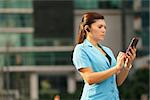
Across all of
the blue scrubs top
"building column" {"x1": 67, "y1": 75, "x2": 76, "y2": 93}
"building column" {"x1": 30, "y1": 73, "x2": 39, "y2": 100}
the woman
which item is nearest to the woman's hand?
the woman

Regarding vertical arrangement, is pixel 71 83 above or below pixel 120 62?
below

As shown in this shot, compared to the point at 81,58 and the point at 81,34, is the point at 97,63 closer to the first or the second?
the point at 81,58

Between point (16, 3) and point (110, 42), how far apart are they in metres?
9.17

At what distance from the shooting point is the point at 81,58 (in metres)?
3.37

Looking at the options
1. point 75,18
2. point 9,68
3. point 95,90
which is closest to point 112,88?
point 95,90

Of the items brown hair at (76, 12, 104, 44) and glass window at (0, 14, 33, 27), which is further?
glass window at (0, 14, 33, 27)

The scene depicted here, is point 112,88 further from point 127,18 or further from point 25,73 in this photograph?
point 127,18

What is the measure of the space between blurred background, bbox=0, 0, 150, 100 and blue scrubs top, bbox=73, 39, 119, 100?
4106 cm

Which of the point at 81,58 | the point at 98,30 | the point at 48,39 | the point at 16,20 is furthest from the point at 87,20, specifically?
the point at 48,39

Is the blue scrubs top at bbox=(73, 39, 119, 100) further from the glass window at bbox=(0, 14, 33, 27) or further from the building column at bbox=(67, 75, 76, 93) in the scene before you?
the building column at bbox=(67, 75, 76, 93)

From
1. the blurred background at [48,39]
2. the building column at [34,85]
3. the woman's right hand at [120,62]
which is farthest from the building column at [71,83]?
the woman's right hand at [120,62]

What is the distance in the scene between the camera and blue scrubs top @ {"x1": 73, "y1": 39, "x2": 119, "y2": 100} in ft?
11.0

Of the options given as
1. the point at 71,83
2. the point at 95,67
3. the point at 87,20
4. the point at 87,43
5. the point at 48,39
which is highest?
the point at 87,20

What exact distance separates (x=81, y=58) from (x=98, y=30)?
21 cm
